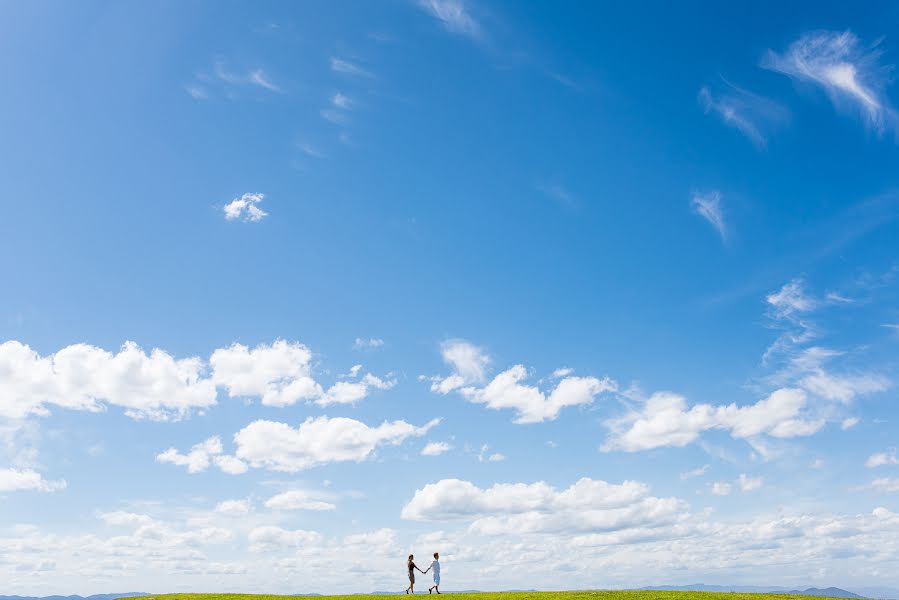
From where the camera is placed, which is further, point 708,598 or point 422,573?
point 422,573

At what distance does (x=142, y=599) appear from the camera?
5378 centimetres

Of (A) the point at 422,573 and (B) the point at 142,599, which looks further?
(A) the point at 422,573

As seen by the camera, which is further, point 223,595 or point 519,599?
point 223,595

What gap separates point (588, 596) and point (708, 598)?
9.86 meters

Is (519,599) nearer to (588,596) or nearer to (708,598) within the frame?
(588,596)

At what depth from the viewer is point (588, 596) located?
53.1 meters

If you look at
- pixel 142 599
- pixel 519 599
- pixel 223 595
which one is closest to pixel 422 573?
pixel 519 599

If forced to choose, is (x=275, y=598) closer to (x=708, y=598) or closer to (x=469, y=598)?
(x=469, y=598)

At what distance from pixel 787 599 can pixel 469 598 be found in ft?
89.6

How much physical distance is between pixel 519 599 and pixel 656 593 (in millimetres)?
12904

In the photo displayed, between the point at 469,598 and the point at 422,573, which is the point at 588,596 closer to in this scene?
the point at 469,598

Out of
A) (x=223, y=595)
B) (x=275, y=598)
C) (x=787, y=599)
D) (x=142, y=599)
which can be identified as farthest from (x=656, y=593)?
(x=142, y=599)

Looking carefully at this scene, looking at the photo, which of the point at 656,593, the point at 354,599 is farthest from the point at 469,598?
the point at 656,593

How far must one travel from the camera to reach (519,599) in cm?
5359
